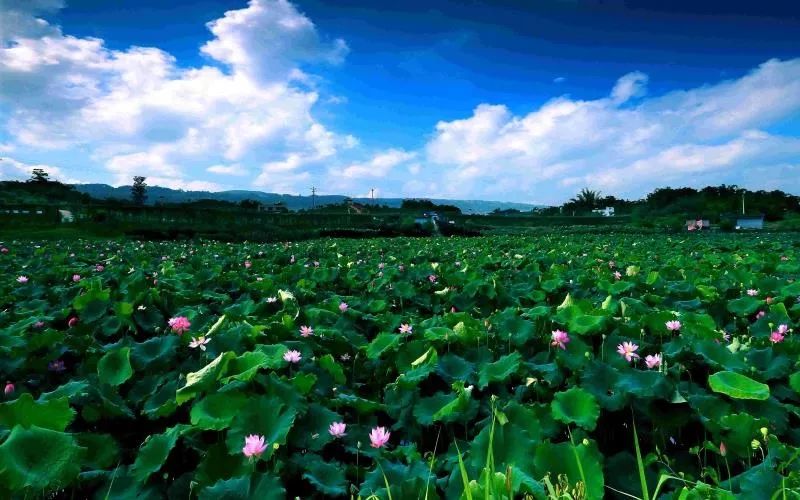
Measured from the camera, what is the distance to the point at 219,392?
68.0 inches

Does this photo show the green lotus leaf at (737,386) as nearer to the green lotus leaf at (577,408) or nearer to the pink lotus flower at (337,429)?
the green lotus leaf at (577,408)

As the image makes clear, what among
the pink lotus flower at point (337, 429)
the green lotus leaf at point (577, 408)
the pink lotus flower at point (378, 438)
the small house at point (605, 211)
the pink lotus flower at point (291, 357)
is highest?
the small house at point (605, 211)

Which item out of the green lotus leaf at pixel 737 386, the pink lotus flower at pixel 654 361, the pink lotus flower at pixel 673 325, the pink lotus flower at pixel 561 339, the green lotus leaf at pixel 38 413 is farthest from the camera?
the pink lotus flower at pixel 673 325

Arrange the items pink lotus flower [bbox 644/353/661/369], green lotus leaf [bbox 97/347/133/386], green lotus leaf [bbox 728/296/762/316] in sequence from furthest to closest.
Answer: green lotus leaf [bbox 728/296/762/316] → pink lotus flower [bbox 644/353/661/369] → green lotus leaf [bbox 97/347/133/386]

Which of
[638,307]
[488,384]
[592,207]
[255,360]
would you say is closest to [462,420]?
[488,384]

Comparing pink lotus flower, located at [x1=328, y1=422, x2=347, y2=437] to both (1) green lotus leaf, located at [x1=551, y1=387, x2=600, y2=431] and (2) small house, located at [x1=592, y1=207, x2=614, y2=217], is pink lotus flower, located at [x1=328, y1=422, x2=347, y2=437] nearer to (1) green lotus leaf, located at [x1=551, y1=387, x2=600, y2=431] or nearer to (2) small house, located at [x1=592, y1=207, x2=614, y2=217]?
(1) green lotus leaf, located at [x1=551, y1=387, x2=600, y2=431]

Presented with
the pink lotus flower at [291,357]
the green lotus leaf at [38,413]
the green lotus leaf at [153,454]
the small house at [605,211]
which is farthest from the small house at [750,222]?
the green lotus leaf at [38,413]

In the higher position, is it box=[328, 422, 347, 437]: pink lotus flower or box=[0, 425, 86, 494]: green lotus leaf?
box=[0, 425, 86, 494]: green lotus leaf

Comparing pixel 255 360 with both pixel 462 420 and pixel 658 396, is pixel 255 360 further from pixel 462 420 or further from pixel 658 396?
pixel 658 396

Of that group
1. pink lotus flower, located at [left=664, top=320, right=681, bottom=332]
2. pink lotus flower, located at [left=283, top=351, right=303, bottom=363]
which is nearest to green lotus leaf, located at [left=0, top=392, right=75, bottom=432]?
pink lotus flower, located at [left=283, top=351, right=303, bottom=363]

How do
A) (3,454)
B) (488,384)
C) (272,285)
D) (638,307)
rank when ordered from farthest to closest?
(272,285)
(638,307)
(488,384)
(3,454)

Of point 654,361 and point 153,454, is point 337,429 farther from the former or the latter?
point 654,361

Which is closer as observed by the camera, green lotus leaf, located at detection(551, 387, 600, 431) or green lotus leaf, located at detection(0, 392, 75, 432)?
green lotus leaf, located at detection(0, 392, 75, 432)

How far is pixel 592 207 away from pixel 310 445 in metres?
115
